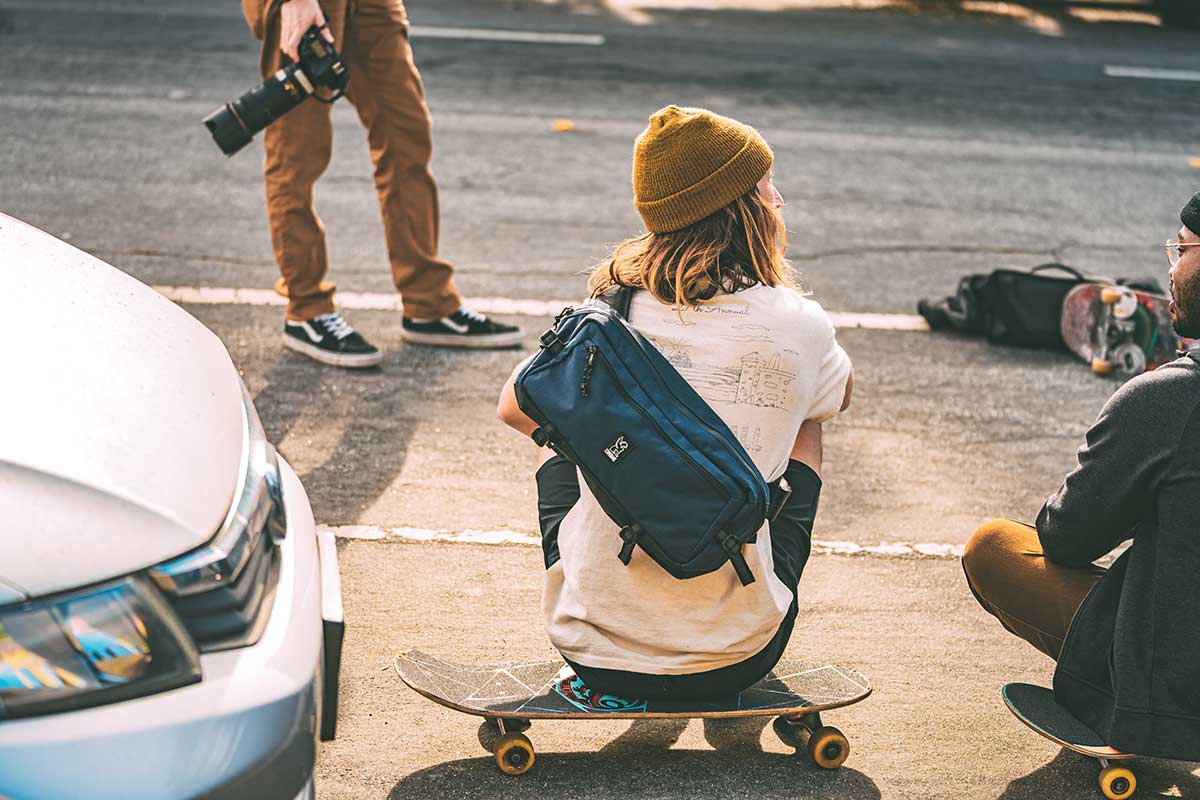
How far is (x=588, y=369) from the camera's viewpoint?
2752 millimetres

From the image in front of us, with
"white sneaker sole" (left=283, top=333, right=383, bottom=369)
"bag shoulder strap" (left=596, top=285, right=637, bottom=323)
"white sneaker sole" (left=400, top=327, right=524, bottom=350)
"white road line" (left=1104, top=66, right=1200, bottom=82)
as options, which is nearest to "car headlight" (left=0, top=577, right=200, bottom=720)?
"bag shoulder strap" (left=596, top=285, right=637, bottom=323)

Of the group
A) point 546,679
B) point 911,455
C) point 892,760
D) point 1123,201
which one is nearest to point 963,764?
point 892,760

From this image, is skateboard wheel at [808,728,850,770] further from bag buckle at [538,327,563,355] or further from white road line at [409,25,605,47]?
white road line at [409,25,605,47]

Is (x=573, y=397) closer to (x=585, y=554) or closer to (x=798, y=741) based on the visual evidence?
(x=585, y=554)

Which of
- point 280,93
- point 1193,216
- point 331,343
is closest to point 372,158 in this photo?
point 280,93

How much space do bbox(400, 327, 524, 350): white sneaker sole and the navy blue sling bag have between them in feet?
8.60

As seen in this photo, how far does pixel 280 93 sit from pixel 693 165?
2318 mm

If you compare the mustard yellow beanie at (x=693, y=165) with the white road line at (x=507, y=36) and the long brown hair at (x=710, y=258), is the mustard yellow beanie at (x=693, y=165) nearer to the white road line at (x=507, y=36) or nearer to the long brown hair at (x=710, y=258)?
the long brown hair at (x=710, y=258)

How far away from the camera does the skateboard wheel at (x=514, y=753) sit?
9.75 ft

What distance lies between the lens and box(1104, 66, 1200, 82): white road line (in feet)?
36.9

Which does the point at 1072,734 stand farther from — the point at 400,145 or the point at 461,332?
the point at 400,145

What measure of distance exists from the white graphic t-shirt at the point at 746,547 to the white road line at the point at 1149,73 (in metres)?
9.31

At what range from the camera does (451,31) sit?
36.3 ft

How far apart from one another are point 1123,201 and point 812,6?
6.08 metres
